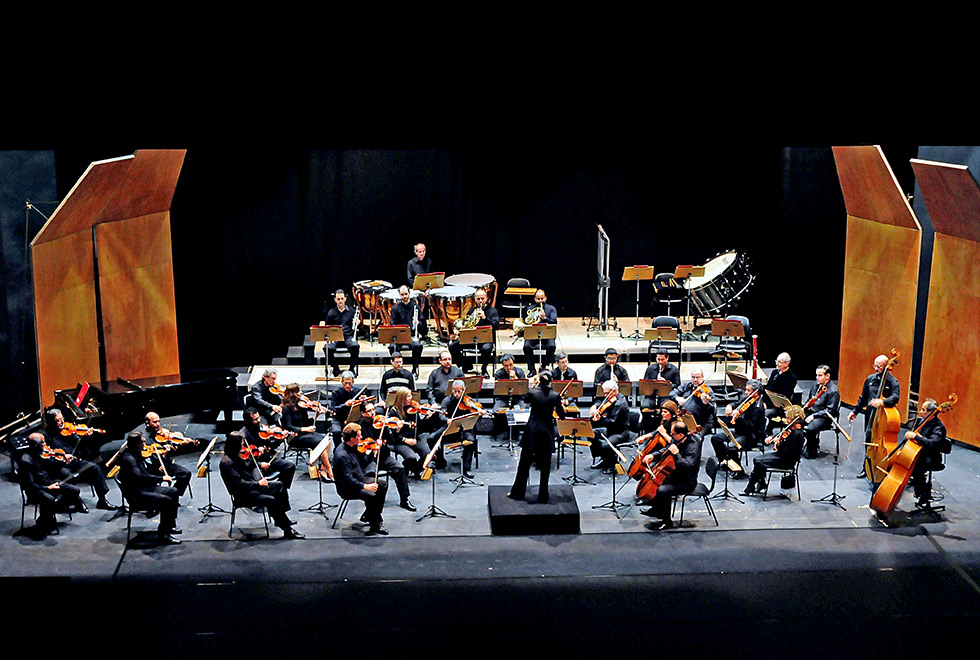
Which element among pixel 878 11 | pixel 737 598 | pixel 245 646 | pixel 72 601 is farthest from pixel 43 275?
pixel 878 11

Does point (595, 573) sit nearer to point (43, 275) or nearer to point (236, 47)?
point (236, 47)

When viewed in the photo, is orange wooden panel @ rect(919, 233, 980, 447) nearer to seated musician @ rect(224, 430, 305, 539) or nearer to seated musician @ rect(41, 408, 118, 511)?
seated musician @ rect(224, 430, 305, 539)

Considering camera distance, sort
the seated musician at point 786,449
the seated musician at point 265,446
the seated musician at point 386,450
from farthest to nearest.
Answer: the seated musician at point 786,449 < the seated musician at point 386,450 < the seated musician at point 265,446

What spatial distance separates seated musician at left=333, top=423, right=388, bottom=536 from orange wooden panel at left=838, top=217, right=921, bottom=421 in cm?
606

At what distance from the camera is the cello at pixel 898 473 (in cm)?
992

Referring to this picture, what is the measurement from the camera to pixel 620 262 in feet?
54.2

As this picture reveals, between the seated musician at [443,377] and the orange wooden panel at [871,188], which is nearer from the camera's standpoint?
the seated musician at [443,377]

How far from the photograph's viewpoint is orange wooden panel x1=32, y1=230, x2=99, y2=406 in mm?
11641

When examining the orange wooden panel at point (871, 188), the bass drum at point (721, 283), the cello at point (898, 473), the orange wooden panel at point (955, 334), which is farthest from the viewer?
the bass drum at point (721, 283)

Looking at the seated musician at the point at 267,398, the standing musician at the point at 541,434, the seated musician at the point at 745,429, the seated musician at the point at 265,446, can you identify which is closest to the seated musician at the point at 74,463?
the seated musician at the point at 265,446

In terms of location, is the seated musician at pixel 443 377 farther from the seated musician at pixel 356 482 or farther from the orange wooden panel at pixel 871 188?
the orange wooden panel at pixel 871 188

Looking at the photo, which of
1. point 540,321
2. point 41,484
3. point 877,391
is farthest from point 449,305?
point 41,484

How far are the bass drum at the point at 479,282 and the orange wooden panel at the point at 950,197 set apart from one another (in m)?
5.49

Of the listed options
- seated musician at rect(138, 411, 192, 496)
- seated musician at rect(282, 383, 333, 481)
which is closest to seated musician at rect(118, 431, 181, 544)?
seated musician at rect(138, 411, 192, 496)
